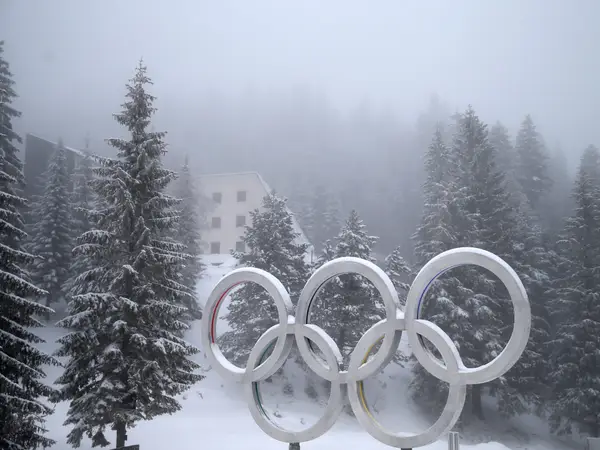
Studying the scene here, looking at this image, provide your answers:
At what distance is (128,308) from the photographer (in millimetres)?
15148

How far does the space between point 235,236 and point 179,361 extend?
30.8 meters

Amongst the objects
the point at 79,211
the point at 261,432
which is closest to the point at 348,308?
the point at 261,432

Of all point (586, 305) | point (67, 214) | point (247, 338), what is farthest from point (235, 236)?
point (586, 305)

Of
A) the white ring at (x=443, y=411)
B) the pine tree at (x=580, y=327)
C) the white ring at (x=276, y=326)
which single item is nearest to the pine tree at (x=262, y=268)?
the white ring at (x=276, y=326)

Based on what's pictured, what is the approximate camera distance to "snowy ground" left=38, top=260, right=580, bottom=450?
711 inches

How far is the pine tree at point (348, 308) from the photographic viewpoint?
83.7ft

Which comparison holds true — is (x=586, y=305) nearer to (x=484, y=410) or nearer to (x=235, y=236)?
(x=484, y=410)

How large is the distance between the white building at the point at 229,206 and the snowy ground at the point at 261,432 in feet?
48.8

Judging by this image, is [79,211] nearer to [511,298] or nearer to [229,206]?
[229,206]

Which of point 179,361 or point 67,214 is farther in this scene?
point 67,214

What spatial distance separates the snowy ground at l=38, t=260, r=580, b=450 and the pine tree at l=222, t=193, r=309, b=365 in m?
2.38

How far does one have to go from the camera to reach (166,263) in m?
15.9

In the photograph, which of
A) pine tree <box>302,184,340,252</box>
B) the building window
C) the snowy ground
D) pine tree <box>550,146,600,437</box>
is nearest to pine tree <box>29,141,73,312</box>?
the snowy ground

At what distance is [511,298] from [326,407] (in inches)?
200
